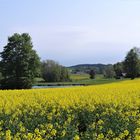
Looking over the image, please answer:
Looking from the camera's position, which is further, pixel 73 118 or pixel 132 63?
pixel 132 63

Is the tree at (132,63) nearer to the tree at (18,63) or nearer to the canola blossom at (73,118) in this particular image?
the tree at (18,63)

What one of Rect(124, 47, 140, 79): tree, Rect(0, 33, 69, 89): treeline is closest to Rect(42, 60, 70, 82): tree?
Rect(124, 47, 140, 79): tree

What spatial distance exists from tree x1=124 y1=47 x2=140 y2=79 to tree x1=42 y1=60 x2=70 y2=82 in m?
18.9

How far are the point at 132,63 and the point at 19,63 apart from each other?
32166 mm

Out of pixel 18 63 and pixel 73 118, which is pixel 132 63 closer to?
pixel 18 63

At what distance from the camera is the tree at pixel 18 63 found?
2552 inches

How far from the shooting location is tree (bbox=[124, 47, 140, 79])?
89.2 metres

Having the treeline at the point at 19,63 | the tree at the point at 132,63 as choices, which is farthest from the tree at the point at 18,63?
the tree at the point at 132,63

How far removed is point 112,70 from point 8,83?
63833 mm

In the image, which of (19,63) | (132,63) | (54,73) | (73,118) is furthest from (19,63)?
(73,118)

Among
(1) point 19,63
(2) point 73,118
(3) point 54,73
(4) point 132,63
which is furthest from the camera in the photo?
(3) point 54,73

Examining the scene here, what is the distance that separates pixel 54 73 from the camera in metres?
110

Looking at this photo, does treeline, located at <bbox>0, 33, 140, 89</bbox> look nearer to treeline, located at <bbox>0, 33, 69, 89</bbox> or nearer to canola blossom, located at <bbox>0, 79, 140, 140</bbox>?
treeline, located at <bbox>0, 33, 69, 89</bbox>

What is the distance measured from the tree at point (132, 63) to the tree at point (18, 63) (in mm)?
24965
